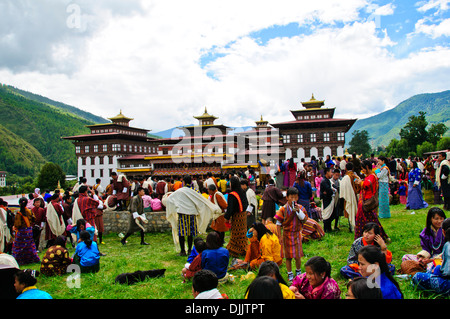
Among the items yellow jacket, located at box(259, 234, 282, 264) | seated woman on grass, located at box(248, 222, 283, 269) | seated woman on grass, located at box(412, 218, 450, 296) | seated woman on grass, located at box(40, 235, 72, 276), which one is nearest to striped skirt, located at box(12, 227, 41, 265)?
seated woman on grass, located at box(40, 235, 72, 276)

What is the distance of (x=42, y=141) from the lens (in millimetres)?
116812

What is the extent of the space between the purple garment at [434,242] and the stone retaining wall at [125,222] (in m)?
8.53

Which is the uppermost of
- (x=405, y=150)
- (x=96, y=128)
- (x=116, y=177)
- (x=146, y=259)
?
(x=96, y=128)

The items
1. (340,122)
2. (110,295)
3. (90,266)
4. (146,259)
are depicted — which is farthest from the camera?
(340,122)

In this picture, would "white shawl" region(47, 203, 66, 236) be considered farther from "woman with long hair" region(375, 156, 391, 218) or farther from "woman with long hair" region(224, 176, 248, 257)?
"woman with long hair" region(375, 156, 391, 218)

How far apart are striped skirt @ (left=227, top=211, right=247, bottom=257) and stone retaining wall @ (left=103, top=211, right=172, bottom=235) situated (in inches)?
198

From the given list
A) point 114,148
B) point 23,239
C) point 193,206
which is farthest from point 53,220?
point 114,148

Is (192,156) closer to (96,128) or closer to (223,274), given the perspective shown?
(96,128)

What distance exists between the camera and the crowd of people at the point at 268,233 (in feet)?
11.5

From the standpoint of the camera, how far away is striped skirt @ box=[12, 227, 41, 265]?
815cm

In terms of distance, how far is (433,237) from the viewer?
193 inches
